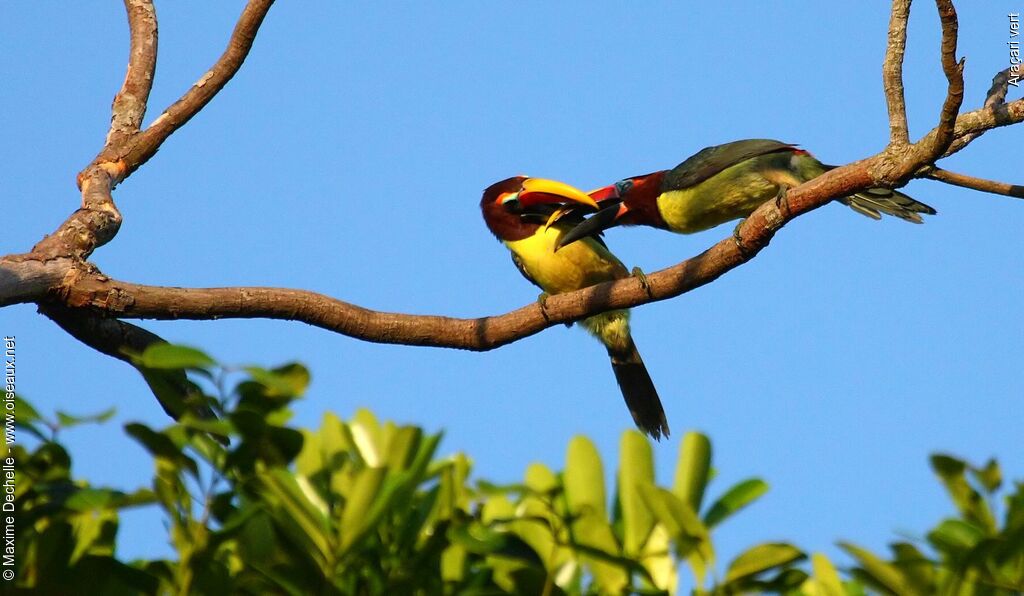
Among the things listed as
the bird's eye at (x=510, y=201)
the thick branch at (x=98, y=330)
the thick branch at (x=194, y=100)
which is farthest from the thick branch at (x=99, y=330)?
the bird's eye at (x=510, y=201)

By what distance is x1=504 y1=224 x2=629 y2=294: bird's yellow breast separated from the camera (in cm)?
655

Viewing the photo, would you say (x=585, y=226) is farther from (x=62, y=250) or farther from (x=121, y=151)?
(x=62, y=250)

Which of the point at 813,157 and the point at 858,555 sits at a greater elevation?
the point at 813,157

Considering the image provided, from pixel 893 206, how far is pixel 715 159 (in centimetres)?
99

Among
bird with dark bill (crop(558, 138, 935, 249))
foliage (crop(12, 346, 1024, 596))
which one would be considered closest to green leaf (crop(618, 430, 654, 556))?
foliage (crop(12, 346, 1024, 596))

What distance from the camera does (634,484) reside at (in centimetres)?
192

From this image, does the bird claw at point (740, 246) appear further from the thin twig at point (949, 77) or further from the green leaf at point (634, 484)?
the green leaf at point (634, 484)

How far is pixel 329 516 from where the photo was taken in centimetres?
182

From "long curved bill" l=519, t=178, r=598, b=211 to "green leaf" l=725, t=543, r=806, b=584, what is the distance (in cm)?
487

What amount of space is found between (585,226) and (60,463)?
15.4ft

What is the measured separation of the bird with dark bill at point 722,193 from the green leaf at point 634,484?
3.93 m

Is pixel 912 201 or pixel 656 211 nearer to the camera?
pixel 912 201

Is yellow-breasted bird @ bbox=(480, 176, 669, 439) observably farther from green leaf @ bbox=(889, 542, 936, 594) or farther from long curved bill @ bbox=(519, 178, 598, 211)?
green leaf @ bbox=(889, 542, 936, 594)

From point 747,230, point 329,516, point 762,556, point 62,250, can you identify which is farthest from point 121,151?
point 762,556
